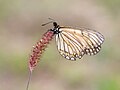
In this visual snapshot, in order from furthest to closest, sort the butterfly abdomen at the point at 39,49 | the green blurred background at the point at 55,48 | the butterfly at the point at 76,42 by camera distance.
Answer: the green blurred background at the point at 55,48, the butterfly at the point at 76,42, the butterfly abdomen at the point at 39,49

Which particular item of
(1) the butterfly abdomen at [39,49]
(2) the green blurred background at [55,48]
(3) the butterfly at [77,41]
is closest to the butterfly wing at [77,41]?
(3) the butterfly at [77,41]

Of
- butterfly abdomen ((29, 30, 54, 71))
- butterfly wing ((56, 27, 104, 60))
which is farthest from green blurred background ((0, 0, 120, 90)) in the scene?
butterfly abdomen ((29, 30, 54, 71))

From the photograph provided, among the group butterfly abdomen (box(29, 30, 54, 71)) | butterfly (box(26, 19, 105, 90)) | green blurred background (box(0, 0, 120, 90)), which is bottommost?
butterfly abdomen (box(29, 30, 54, 71))

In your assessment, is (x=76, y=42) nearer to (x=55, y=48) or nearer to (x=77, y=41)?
(x=77, y=41)

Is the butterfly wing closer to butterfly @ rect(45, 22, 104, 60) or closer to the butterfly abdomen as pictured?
butterfly @ rect(45, 22, 104, 60)

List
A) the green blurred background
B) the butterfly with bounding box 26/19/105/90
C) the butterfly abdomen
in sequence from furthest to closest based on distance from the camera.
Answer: the green blurred background < the butterfly with bounding box 26/19/105/90 < the butterfly abdomen

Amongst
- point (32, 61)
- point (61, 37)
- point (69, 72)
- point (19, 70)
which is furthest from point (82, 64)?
point (32, 61)

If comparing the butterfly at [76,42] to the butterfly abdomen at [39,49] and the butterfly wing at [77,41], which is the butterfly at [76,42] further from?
the butterfly abdomen at [39,49]

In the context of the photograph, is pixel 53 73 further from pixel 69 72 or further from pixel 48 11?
pixel 48 11

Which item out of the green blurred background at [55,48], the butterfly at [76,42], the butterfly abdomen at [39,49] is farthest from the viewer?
the green blurred background at [55,48]
